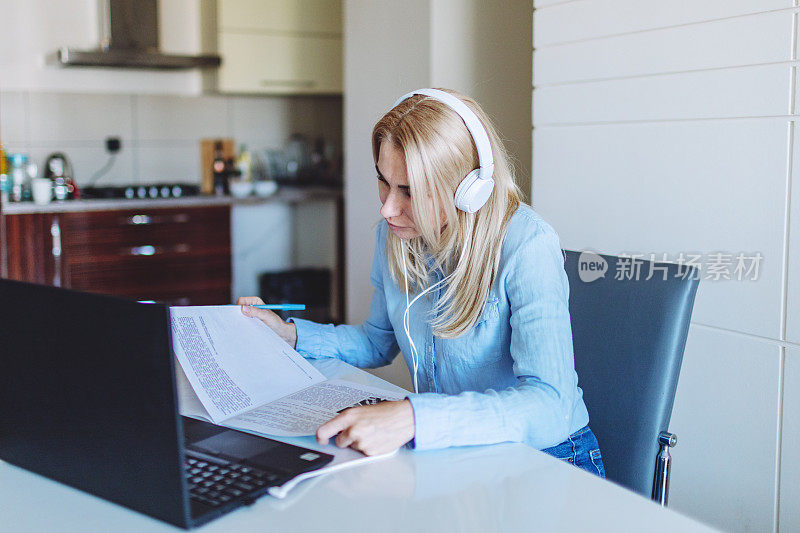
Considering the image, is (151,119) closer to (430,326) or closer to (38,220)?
(38,220)

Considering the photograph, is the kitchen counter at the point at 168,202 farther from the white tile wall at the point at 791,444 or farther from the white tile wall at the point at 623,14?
the white tile wall at the point at 791,444

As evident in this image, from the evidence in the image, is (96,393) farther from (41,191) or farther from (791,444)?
(41,191)

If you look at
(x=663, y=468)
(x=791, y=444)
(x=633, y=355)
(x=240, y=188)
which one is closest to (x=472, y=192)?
(x=633, y=355)

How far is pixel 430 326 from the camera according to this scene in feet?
4.92

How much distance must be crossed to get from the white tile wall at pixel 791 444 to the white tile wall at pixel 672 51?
663 millimetres

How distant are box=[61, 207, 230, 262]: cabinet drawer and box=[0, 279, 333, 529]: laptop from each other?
3029mm

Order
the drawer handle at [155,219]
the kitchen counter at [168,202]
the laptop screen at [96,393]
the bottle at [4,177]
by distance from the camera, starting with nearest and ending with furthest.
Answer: the laptop screen at [96,393]
the kitchen counter at [168,202]
the bottle at [4,177]
the drawer handle at [155,219]

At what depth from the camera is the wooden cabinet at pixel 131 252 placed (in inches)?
150

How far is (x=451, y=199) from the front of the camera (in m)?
1.36

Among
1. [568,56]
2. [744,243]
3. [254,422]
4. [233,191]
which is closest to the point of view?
[254,422]

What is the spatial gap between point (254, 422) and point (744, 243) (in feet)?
4.02

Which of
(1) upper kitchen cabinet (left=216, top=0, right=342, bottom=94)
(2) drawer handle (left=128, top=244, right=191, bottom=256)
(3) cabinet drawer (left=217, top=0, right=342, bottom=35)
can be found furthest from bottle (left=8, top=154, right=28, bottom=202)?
(3) cabinet drawer (left=217, top=0, right=342, bottom=35)

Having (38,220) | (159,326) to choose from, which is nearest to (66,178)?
(38,220)

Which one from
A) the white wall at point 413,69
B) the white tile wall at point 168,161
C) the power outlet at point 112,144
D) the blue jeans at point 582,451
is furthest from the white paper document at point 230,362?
the white tile wall at point 168,161
